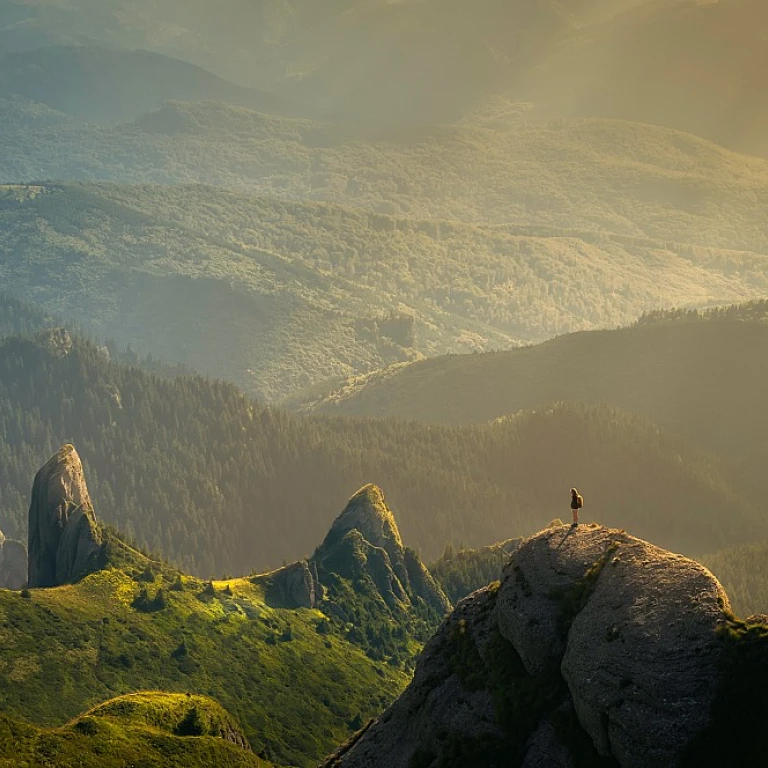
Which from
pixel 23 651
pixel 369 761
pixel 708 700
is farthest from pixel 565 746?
pixel 23 651

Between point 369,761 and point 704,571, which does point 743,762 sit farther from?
point 369,761

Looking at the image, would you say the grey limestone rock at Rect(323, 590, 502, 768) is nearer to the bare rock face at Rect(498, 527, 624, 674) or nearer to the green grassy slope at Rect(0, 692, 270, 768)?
the bare rock face at Rect(498, 527, 624, 674)

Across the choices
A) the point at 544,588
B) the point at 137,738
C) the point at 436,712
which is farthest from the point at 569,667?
the point at 137,738

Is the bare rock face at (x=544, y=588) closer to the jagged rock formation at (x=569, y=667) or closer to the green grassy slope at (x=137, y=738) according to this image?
the jagged rock formation at (x=569, y=667)

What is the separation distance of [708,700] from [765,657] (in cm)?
414

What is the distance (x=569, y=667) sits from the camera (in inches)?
3465

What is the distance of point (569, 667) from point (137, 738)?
5955 cm

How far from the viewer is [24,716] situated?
174625mm

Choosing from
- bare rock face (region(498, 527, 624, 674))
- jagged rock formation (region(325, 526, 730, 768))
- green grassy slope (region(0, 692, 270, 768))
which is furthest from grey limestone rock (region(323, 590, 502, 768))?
green grassy slope (region(0, 692, 270, 768))

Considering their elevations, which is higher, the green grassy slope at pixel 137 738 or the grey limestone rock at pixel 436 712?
the grey limestone rock at pixel 436 712

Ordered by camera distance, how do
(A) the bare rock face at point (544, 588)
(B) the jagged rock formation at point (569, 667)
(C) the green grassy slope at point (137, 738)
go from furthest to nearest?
(C) the green grassy slope at point (137, 738)
(A) the bare rock face at point (544, 588)
(B) the jagged rock formation at point (569, 667)

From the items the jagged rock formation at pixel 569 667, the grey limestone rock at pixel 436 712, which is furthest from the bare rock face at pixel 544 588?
the grey limestone rock at pixel 436 712

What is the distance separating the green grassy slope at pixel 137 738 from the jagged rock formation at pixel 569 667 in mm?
26398

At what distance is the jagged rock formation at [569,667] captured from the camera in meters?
80.1
